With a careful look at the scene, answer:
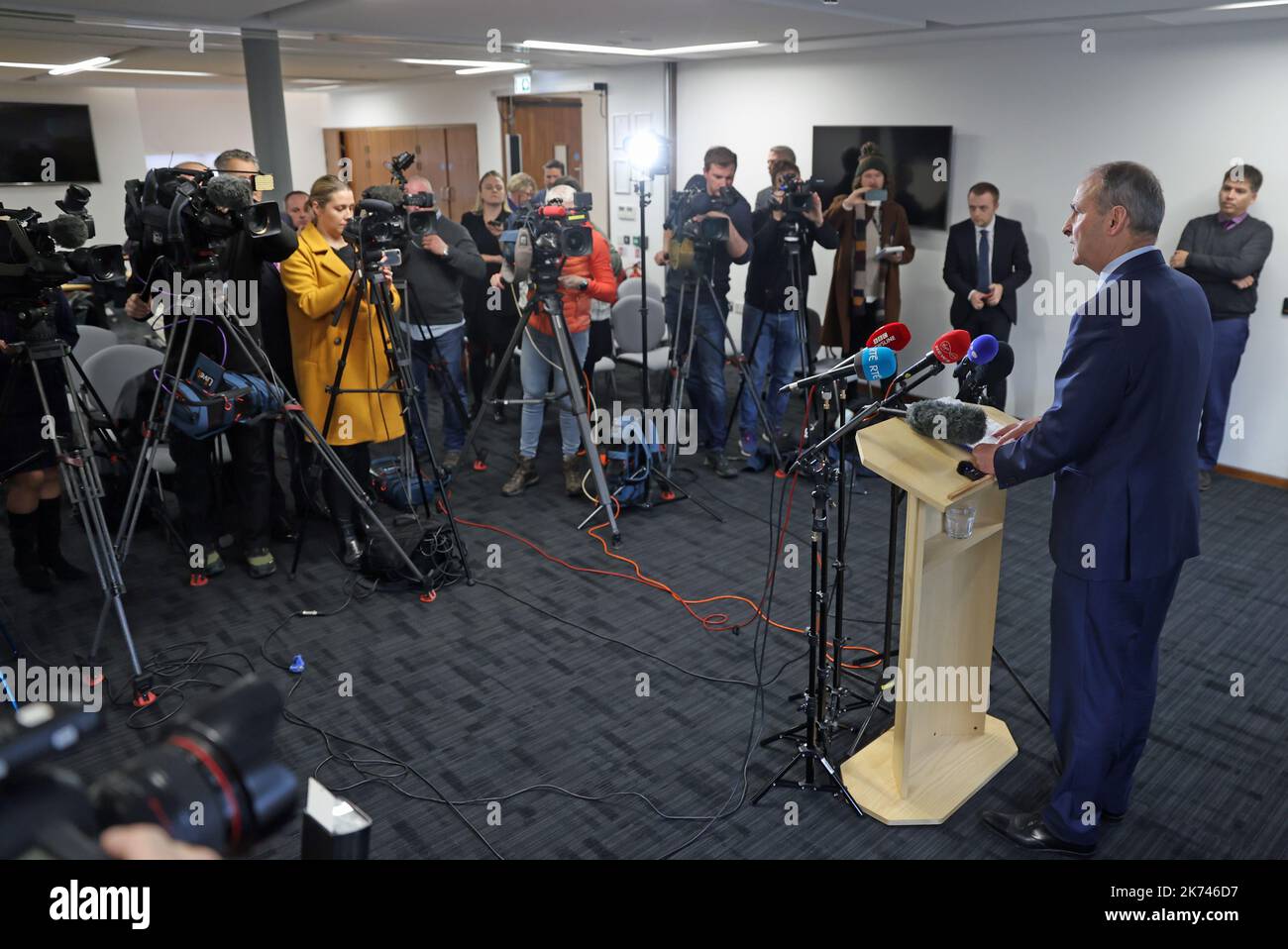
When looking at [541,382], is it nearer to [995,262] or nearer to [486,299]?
[486,299]

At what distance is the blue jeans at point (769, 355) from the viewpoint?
5.34 meters

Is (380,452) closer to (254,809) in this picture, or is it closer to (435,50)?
(435,50)

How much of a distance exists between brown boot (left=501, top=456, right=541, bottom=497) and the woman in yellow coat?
39.6 inches

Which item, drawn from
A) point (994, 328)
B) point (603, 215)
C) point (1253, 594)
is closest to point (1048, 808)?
point (1253, 594)

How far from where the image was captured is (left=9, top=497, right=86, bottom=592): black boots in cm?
394

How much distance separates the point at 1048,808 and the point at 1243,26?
4.59 m

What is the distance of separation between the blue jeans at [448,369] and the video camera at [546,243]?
0.76 metres

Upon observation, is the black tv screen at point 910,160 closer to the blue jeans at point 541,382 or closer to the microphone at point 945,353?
the blue jeans at point 541,382

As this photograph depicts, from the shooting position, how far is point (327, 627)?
3719mm

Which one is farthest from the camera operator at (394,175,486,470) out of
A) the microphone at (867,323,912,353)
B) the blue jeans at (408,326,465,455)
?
the microphone at (867,323,912,353)

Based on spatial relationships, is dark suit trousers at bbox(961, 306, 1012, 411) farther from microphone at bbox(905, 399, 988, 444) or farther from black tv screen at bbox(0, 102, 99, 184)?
black tv screen at bbox(0, 102, 99, 184)

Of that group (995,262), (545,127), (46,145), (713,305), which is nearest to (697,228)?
(713,305)

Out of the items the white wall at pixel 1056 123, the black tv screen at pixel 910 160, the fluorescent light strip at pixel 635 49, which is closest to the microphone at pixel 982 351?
the white wall at pixel 1056 123

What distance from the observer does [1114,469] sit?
7.33 ft
